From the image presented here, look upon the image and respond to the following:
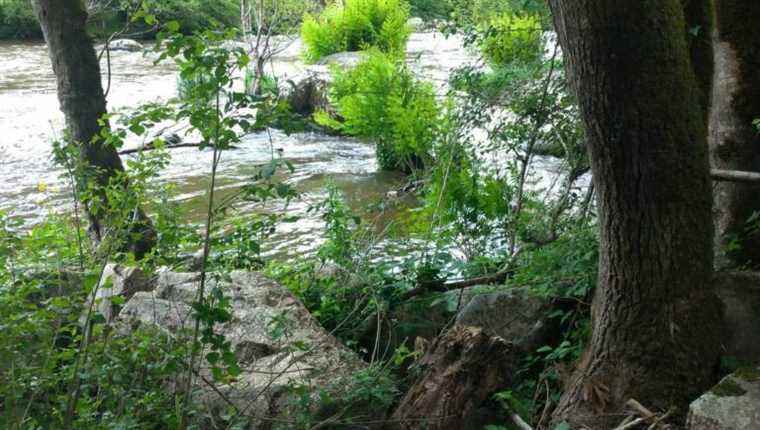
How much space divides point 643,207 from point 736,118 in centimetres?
123

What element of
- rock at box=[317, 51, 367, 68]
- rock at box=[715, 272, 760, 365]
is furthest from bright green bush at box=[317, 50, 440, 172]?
rock at box=[317, 51, 367, 68]

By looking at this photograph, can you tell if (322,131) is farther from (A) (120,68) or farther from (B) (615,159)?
(B) (615,159)

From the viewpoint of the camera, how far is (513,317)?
4.18 metres

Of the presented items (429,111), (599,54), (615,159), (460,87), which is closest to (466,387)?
(615,159)

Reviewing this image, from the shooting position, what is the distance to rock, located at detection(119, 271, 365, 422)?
3.55 meters

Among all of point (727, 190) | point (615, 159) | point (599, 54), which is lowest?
point (727, 190)

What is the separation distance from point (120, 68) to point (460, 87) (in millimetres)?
14529

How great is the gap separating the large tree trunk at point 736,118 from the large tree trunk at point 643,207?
852mm

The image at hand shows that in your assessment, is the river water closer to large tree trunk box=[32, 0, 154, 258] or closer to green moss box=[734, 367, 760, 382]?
large tree trunk box=[32, 0, 154, 258]

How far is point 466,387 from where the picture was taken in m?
3.44

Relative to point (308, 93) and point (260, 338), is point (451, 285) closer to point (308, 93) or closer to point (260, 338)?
point (260, 338)

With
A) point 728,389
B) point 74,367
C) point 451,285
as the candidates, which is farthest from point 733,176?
point 74,367

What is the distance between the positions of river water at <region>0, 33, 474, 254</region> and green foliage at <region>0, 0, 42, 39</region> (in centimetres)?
626

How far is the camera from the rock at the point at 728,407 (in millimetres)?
2820
